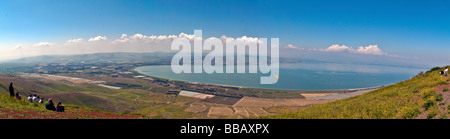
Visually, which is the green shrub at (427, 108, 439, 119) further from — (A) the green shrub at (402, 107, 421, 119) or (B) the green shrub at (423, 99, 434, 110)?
(B) the green shrub at (423, 99, 434, 110)

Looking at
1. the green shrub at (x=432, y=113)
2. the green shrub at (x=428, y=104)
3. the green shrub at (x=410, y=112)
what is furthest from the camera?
the green shrub at (x=428, y=104)

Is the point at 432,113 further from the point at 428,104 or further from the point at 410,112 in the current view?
the point at 428,104

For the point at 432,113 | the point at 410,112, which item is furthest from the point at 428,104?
the point at 432,113

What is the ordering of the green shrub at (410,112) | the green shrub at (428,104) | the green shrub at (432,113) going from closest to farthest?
the green shrub at (432,113), the green shrub at (410,112), the green shrub at (428,104)

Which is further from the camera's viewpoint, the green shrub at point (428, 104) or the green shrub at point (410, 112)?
the green shrub at point (428, 104)

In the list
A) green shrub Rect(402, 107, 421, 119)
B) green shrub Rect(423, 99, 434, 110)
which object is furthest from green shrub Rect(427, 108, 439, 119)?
green shrub Rect(423, 99, 434, 110)

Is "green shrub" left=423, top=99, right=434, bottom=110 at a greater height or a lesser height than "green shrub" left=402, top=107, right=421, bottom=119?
greater

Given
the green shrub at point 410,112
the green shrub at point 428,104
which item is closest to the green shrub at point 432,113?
the green shrub at point 410,112

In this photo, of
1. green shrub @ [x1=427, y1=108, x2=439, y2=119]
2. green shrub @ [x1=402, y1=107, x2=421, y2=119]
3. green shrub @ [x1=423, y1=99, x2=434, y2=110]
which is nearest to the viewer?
green shrub @ [x1=427, y1=108, x2=439, y2=119]

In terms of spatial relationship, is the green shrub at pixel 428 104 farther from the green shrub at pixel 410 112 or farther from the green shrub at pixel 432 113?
the green shrub at pixel 432 113
